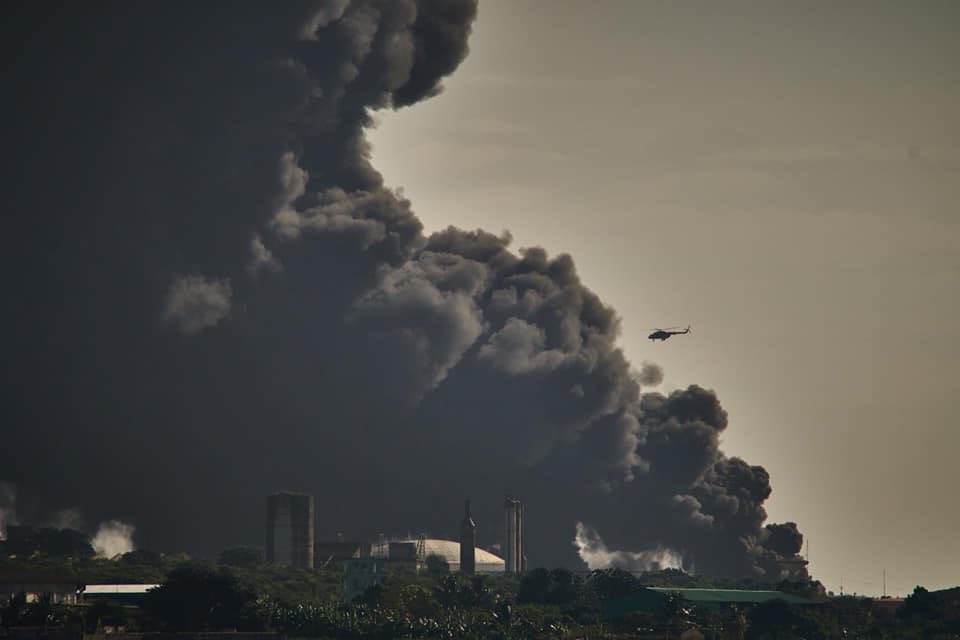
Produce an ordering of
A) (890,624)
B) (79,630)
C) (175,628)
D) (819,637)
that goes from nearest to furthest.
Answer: (79,630)
(175,628)
(819,637)
(890,624)

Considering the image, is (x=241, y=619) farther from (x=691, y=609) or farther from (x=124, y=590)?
(x=691, y=609)

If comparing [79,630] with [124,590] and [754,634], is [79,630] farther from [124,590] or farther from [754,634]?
[754,634]

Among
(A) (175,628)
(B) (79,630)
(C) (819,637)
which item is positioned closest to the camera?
(B) (79,630)

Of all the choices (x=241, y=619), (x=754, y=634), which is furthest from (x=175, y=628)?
(x=754, y=634)

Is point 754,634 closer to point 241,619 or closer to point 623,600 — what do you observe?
point 623,600

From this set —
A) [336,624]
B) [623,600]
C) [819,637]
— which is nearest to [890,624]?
[819,637]

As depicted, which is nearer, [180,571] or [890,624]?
[180,571]

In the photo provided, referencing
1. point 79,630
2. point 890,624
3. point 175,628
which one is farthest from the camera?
point 890,624

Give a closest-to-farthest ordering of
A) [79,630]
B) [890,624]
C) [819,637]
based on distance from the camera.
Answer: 1. [79,630]
2. [819,637]
3. [890,624]

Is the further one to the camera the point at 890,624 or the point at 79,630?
the point at 890,624
